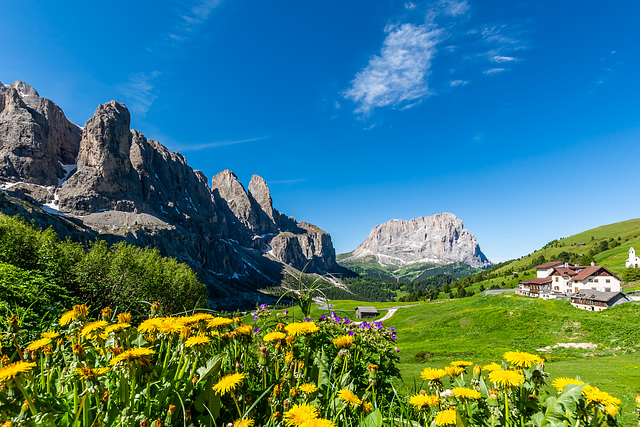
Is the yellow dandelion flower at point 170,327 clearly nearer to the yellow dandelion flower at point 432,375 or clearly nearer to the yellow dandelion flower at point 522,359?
the yellow dandelion flower at point 432,375

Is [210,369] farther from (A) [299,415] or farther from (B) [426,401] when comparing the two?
(B) [426,401]

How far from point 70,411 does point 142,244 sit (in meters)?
193

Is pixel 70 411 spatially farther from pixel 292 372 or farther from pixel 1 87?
pixel 1 87

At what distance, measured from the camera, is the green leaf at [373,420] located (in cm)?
226

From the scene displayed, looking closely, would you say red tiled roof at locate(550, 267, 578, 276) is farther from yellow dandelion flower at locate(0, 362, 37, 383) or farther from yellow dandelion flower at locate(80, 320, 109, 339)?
yellow dandelion flower at locate(0, 362, 37, 383)

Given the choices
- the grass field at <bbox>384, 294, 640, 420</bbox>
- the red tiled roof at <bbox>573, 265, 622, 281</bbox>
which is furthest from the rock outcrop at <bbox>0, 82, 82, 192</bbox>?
the red tiled roof at <bbox>573, 265, 622, 281</bbox>

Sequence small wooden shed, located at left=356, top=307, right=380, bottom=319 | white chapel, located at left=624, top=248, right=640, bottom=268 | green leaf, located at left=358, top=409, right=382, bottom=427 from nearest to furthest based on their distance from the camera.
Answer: green leaf, located at left=358, top=409, right=382, bottom=427
small wooden shed, located at left=356, top=307, right=380, bottom=319
white chapel, located at left=624, top=248, right=640, bottom=268

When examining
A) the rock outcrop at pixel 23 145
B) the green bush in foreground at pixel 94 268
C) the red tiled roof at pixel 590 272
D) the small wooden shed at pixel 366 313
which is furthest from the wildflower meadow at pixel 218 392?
the rock outcrop at pixel 23 145

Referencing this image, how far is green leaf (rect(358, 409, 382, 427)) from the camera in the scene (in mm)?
2261

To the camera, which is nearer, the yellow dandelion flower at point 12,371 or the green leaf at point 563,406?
the yellow dandelion flower at point 12,371

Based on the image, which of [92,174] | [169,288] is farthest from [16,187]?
[169,288]

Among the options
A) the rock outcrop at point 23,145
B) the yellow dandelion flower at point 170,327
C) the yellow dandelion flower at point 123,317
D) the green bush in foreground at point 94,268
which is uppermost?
the rock outcrop at point 23,145

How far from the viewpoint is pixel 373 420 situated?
233cm

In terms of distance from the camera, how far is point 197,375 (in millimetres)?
2619
